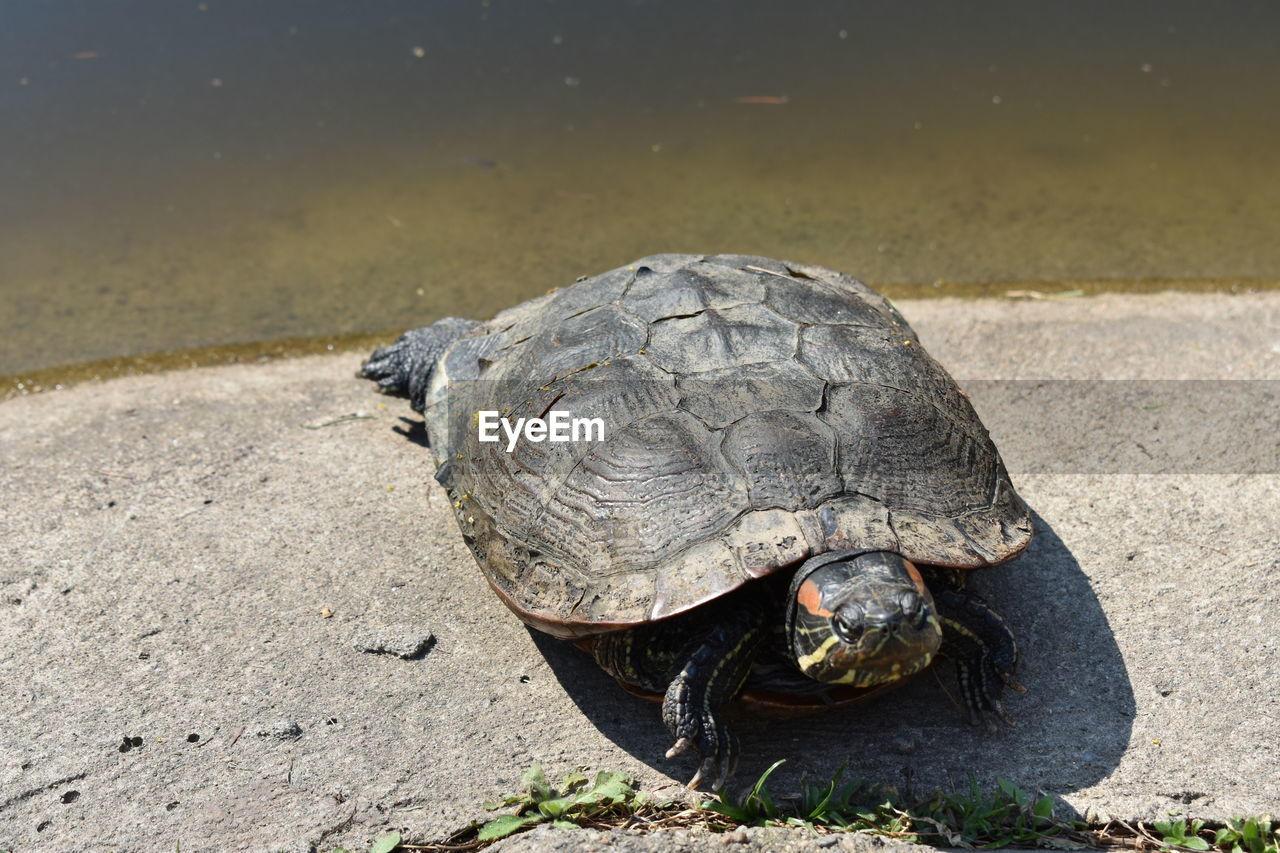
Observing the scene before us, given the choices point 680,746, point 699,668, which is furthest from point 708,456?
point 680,746

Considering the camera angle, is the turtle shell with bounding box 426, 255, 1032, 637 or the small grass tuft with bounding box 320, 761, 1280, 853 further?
the turtle shell with bounding box 426, 255, 1032, 637

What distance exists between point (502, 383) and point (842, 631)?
1739 millimetres

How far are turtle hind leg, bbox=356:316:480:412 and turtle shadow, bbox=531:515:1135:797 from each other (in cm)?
152

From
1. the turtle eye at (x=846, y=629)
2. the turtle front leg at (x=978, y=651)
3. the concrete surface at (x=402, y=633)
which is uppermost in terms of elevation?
the turtle eye at (x=846, y=629)

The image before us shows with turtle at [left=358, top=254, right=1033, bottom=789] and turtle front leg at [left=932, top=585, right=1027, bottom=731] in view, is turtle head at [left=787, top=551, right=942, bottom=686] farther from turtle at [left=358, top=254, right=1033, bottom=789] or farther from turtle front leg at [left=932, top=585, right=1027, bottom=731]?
turtle front leg at [left=932, top=585, right=1027, bottom=731]

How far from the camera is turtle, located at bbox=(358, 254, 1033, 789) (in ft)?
10.1

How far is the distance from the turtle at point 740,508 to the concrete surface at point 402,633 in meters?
0.25

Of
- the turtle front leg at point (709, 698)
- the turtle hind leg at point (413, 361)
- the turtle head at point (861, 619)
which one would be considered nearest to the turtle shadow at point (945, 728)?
the turtle front leg at point (709, 698)

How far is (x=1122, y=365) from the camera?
209 inches

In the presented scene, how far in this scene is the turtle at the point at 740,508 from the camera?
10.1 ft

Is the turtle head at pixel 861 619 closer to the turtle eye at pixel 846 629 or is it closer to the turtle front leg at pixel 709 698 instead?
the turtle eye at pixel 846 629

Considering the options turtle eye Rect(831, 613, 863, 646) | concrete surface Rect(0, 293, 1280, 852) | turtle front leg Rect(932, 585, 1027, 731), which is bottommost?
concrete surface Rect(0, 293, 1280, 852)

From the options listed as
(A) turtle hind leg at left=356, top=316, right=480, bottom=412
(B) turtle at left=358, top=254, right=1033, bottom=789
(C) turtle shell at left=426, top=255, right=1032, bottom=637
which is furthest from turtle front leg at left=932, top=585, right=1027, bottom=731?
(A) turtle hind leg at left=356, top=316, right=480, bottom=412

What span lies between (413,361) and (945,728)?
→ 2752 mm
